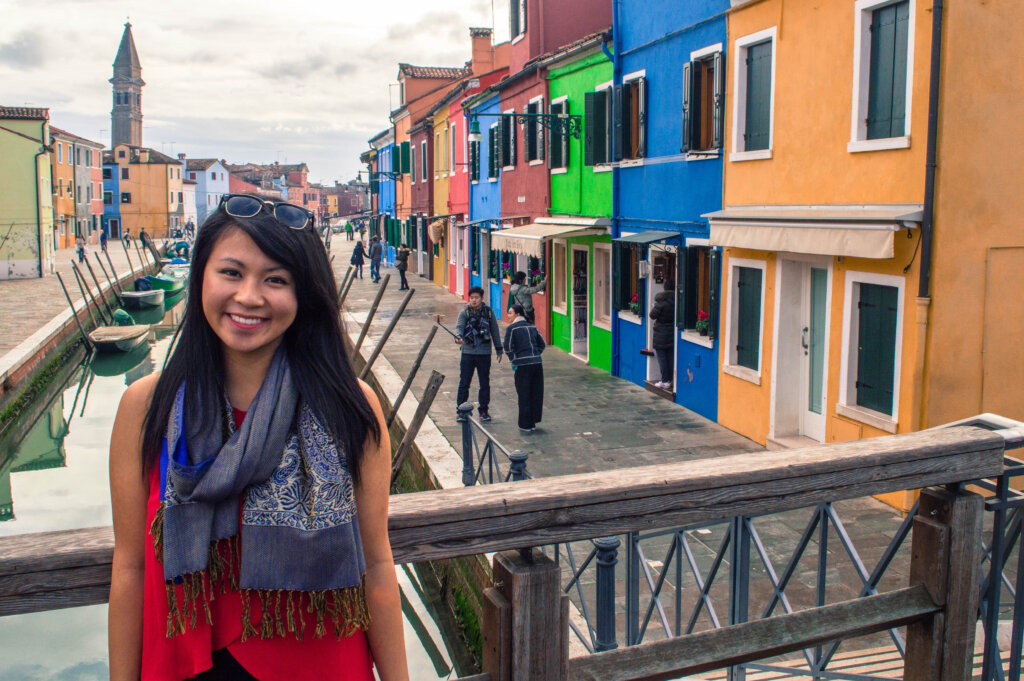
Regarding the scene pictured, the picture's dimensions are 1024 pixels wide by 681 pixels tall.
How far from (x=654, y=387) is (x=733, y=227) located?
3.35 meters

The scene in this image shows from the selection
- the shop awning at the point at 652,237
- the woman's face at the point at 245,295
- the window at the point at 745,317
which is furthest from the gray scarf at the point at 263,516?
the shop awning at the point at 652,237

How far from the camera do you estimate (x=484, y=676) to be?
1.89 m

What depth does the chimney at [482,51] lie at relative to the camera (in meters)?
28.9

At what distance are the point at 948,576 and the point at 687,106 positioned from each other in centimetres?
971

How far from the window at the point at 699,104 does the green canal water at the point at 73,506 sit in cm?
598

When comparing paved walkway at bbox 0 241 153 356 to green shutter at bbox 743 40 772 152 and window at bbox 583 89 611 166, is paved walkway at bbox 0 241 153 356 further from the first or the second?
green shutter at bbox 743 40 772 152

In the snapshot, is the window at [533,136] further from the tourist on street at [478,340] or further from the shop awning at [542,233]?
the tourist on street at [478,340]

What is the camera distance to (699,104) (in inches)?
447

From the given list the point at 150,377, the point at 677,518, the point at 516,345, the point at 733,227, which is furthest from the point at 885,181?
the point at 150,377

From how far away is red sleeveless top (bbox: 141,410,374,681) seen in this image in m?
1.66

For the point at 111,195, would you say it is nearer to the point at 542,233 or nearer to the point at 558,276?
the point at 558,276

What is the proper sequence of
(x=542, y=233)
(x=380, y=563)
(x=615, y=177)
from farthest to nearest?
(x=542, y=233) < (x=615, y=177) < (x=380, y=563)

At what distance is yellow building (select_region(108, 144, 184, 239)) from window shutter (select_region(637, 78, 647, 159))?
7034 centimetres

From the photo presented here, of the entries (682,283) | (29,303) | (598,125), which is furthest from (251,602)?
(29,303)
